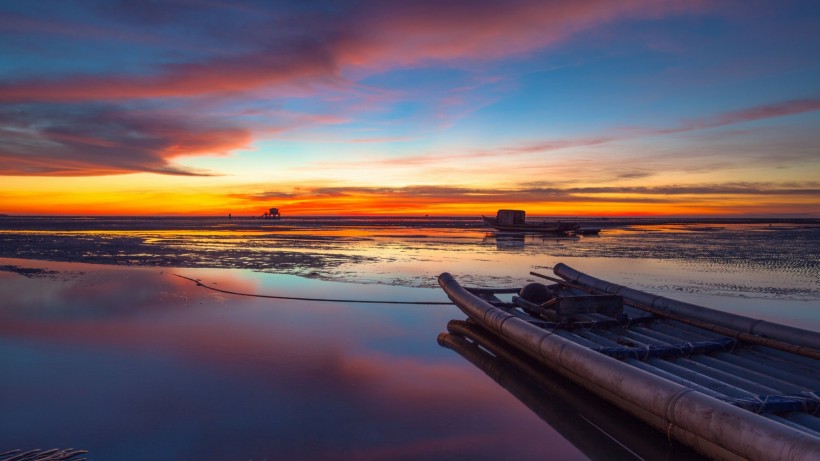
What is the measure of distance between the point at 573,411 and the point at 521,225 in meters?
53.8

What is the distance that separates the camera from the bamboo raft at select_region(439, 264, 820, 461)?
3.84 metres

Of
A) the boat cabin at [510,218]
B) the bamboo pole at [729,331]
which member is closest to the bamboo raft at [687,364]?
the bamboo pole at [729,331]

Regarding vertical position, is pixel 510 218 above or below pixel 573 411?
above

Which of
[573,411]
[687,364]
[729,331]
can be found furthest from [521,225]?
Answer: [573,411]

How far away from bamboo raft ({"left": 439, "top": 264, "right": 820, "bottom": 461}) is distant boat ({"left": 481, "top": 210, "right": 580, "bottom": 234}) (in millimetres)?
44977

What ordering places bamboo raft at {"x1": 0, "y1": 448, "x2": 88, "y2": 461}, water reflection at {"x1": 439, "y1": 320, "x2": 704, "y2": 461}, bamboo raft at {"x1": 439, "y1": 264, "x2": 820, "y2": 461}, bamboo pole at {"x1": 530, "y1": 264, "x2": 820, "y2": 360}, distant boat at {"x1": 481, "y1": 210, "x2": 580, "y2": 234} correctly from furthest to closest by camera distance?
1. distant boat at {"x1": 481, "y1": 210, "x2": 580, "y2": 234}
2. bamboo pole at {"x1": 530, "y1": 264, "x2": 820, "y2": 360}
3. water reflection at {"x1": 439, "y1": 320, "x2": 704, "y2": 461}
4. bamboo raft at {"x1": 0, "y1": 448, "x2": 88, "y2": 461}
5. bamboo raft at {"x1": 439, "y1": 264, "x2": 820, "y2": 461}

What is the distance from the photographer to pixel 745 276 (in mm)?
17984

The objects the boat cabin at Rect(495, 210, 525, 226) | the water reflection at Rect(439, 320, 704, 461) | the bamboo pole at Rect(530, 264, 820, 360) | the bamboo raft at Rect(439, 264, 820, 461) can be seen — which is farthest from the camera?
the boat cabin at Rect(495, 210, 525, 226)

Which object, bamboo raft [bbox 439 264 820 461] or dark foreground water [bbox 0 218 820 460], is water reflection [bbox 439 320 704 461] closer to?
dark foreground water [bbox 0 218 820 460]

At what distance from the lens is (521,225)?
193ft

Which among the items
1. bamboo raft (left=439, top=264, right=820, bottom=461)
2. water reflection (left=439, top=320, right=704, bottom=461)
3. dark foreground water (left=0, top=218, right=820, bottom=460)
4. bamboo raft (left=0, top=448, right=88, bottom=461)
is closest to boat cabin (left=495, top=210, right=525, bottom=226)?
dark foreground water (left=0, top=218, right=820, bottom=460)

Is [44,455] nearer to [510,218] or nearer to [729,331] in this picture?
[729,331]

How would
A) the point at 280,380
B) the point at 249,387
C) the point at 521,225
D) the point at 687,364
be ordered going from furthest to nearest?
the point at 521,225
the point at 280,380
the point at 249,387
the point at 687,364

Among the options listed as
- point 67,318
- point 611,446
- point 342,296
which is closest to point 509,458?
point 611,446
